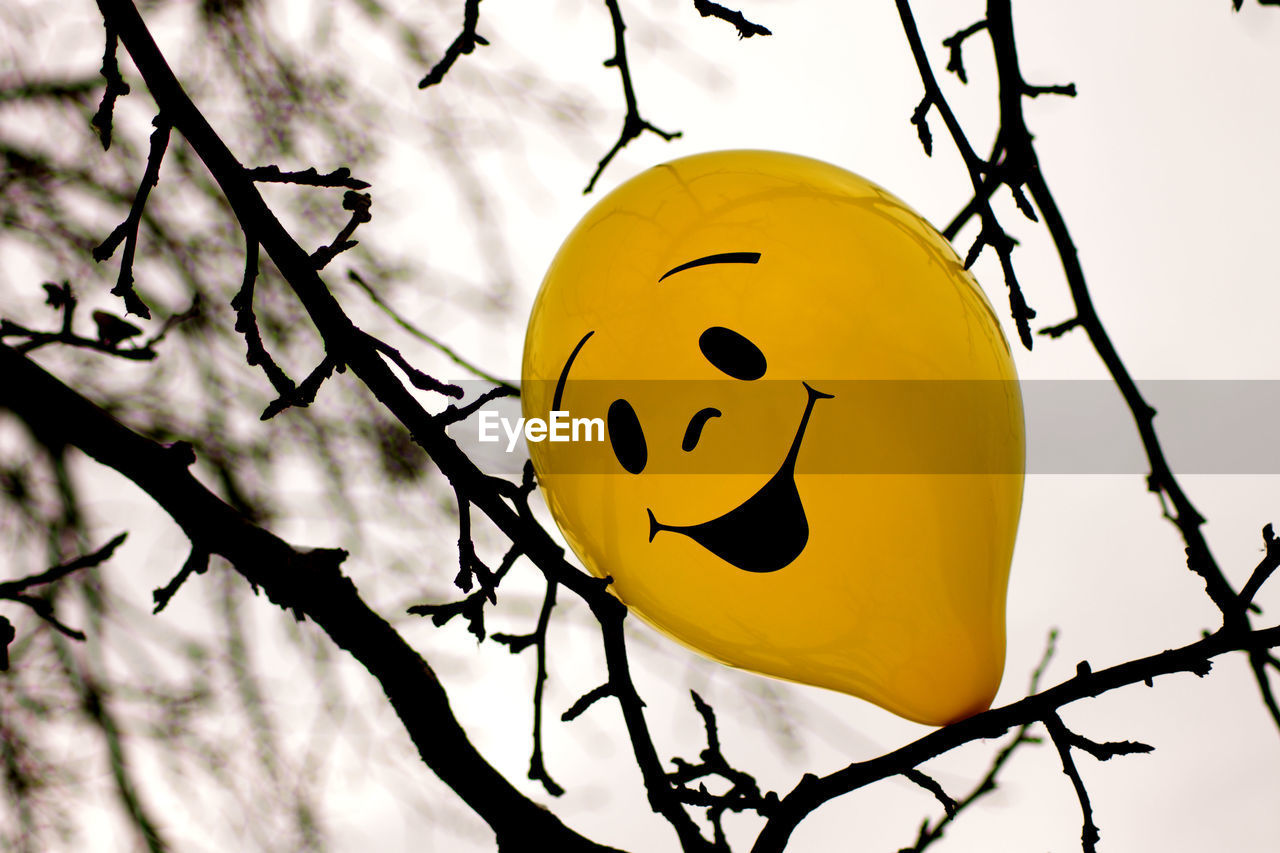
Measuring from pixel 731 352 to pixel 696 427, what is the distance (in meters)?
0.07

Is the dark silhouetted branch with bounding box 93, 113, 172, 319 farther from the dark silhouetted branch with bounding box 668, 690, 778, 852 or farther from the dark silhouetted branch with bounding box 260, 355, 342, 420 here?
the dark silhouetted branch with bounding box 668, 690, 778, 852

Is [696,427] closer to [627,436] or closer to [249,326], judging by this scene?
[627,436]

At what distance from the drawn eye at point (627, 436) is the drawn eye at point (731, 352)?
0.08 meters

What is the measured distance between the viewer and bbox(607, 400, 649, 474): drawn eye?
0.71 metres

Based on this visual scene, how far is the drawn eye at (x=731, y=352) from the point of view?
2.25ft

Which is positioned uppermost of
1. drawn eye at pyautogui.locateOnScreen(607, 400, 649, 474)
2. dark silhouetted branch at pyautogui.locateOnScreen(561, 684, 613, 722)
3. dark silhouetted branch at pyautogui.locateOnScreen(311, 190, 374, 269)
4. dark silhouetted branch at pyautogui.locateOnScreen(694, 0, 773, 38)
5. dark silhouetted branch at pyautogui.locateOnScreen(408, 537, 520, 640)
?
dark silhouetted branch at pyautogui.locateOnScreen(694, 0, 773, 38)

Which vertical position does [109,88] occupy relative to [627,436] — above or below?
above

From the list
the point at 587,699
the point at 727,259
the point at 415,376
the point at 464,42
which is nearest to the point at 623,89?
the point at 464,42

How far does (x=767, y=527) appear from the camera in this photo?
68 cm

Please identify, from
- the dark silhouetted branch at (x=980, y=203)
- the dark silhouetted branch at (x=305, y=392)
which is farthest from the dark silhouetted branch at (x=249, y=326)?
the dark silhouetted branch at (x=980, y=203)

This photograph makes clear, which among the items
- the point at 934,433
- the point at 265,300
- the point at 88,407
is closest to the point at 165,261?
the point at 265,300

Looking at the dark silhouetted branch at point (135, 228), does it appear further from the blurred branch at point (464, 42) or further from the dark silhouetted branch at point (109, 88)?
the blurred branch at point (464, 42)

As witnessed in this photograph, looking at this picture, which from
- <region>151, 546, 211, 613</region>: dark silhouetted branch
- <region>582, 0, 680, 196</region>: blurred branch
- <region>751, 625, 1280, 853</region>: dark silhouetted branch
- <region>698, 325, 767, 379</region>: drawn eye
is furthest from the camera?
<region>582, 0, 680, 196</region>: blurred branch

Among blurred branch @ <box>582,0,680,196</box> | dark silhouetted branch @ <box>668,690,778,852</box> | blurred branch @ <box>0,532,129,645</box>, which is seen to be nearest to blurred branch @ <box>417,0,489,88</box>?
blurred branch @ <box>582,0,680,196</box>
